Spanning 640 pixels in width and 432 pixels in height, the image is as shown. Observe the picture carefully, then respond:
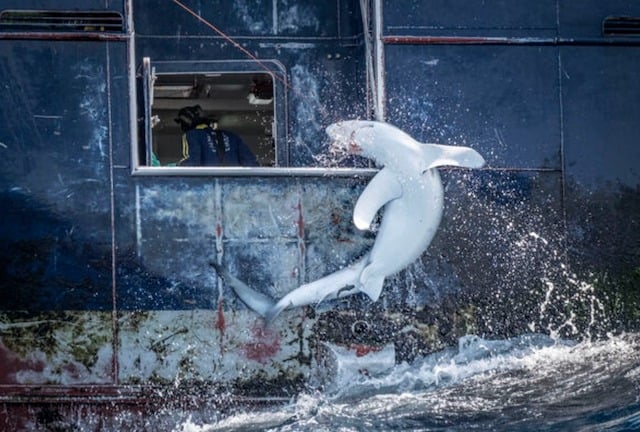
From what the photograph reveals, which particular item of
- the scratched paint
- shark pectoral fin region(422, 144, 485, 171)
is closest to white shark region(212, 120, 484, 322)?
shark pectoral fin region(422, 144, 485, 171)

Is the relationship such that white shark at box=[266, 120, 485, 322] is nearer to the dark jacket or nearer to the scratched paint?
the scratched paint

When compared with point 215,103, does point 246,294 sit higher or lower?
lower

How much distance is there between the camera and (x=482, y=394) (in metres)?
9.29

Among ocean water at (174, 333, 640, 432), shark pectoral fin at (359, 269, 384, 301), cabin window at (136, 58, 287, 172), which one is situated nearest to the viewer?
ocean water at (174, 333, 640, 432)

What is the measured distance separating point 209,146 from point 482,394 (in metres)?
3.09

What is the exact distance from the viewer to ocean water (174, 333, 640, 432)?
28.7 ft

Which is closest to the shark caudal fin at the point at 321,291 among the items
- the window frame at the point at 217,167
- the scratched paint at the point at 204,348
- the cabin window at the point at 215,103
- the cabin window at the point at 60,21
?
the scratched paint at the point at 204,348

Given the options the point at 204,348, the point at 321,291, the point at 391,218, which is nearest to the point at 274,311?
the point at 321,291

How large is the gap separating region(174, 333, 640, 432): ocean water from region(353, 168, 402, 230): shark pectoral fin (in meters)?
1.03

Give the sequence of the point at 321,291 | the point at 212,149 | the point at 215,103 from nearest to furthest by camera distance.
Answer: the point at 321,291 → the point at 212,149 → the point at 215,103

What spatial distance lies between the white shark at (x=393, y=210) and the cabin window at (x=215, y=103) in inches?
45.2

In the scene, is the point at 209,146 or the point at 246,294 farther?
the point at 209,146

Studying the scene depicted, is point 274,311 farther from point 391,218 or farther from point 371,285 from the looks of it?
point 391,218

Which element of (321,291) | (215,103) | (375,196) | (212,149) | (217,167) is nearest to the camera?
(375,196)
